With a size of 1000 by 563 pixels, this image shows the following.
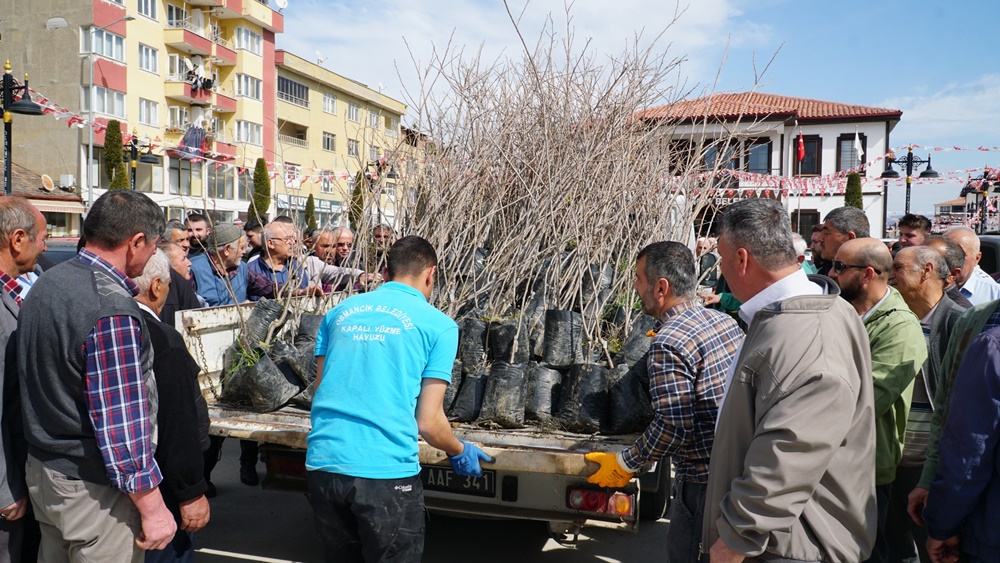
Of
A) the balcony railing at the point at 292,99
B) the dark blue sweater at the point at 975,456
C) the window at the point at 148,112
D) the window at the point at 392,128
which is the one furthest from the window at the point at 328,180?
the balcony railing at the point at 292,99

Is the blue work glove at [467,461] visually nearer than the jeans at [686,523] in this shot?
No

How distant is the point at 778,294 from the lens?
206cm

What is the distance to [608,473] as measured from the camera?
3.06 metres

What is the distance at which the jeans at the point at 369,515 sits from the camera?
8.45 ft

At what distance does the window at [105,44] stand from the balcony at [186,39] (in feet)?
8.81

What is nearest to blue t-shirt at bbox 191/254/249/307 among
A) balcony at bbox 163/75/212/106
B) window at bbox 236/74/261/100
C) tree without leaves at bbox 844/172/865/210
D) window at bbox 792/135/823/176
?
tree without leaves at bbox 844/172/865/210

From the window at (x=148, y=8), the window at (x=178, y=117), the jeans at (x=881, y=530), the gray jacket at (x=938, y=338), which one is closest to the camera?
the jeans at (x=881, y=530)

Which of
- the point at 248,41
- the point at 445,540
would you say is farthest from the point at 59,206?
the point at 445,540

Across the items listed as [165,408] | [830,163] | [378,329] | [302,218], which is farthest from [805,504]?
[830,163]

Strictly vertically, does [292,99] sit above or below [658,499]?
above

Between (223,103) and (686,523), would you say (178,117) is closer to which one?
(223,103)

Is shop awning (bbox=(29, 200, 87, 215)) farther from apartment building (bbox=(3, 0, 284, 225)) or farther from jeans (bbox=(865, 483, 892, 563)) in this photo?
jeans (bbox=(865, 483, 892, 563))

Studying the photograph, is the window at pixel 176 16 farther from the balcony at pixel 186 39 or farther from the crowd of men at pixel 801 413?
the crowd of men at pixel 801 413

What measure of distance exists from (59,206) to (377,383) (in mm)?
28816
